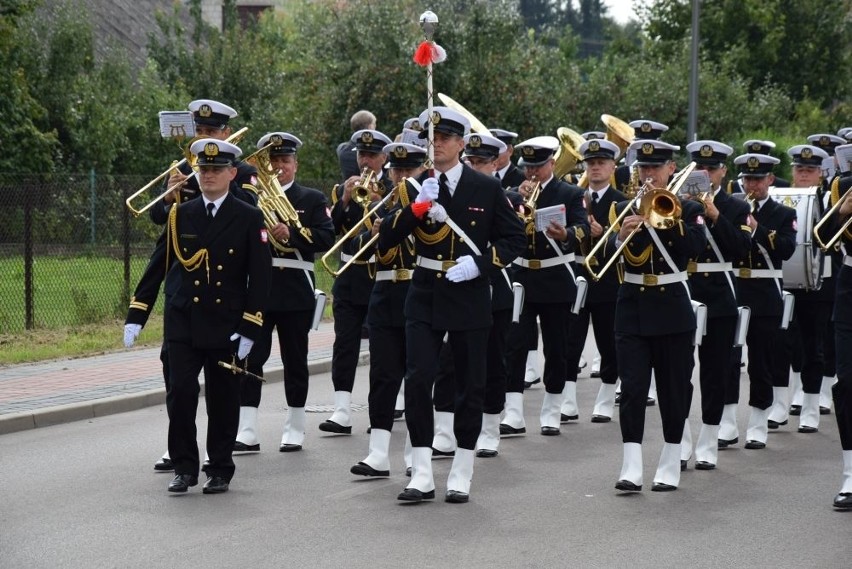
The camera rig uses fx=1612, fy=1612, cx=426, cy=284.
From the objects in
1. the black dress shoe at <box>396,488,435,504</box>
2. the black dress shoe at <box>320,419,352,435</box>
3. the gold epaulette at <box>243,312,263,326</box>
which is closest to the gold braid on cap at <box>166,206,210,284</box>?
the gold epaulette at <box>243,312,263,326</box>

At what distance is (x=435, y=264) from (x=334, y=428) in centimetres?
290

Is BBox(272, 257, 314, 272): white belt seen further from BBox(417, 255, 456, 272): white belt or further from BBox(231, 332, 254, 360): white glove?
BBox(417, 255, 456, 272): white belt

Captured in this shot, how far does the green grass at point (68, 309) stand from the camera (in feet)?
53.6

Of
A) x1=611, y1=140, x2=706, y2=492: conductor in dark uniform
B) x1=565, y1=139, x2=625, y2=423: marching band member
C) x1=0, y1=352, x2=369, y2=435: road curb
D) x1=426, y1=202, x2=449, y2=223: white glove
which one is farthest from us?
x1=565, y1=139, x2=625, y2=423: marching band member

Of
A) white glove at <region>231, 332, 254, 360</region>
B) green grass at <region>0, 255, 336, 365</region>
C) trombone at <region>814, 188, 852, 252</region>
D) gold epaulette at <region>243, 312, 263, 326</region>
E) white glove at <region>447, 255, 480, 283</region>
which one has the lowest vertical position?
green grass at <region>0, 255, 336, 365</region>

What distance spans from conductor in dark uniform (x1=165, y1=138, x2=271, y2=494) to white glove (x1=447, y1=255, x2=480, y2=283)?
1.12m

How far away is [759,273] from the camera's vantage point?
11344 mm

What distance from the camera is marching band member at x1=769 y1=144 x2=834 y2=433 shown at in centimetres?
1209

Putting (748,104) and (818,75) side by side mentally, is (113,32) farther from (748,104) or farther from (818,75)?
(818,75)

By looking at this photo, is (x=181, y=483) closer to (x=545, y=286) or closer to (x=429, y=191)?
(x=429, y=191)

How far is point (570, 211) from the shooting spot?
11641 mm

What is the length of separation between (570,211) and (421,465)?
3346mm

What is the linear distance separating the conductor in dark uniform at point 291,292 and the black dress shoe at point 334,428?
0.66 meters

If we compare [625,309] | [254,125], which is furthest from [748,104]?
[625,309]
